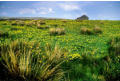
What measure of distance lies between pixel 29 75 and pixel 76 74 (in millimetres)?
946

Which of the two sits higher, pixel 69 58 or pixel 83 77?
pixel 69 58

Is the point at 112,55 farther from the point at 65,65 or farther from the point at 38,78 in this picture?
the point at 38,78

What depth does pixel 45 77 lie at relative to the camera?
1877 mm

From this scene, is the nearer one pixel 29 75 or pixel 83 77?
pixel 29 75

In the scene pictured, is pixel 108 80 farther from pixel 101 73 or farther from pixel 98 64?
pixel 98 64

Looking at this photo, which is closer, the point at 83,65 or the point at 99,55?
the point at 83,65

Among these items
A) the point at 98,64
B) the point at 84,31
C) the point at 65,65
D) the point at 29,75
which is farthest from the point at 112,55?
the point at 84,31

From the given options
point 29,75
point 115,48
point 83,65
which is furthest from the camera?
point 115,48

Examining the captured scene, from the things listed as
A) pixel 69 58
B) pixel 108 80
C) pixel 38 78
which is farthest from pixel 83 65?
pixel 38 78

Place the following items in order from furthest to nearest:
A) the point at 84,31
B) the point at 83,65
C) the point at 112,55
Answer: the point at 84,31
the point at 112,55
the point at 83,65

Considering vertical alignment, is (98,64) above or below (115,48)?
below

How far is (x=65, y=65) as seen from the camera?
252 cm

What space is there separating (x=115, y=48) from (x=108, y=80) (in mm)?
1540

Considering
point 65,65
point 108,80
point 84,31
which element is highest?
point 84,31
